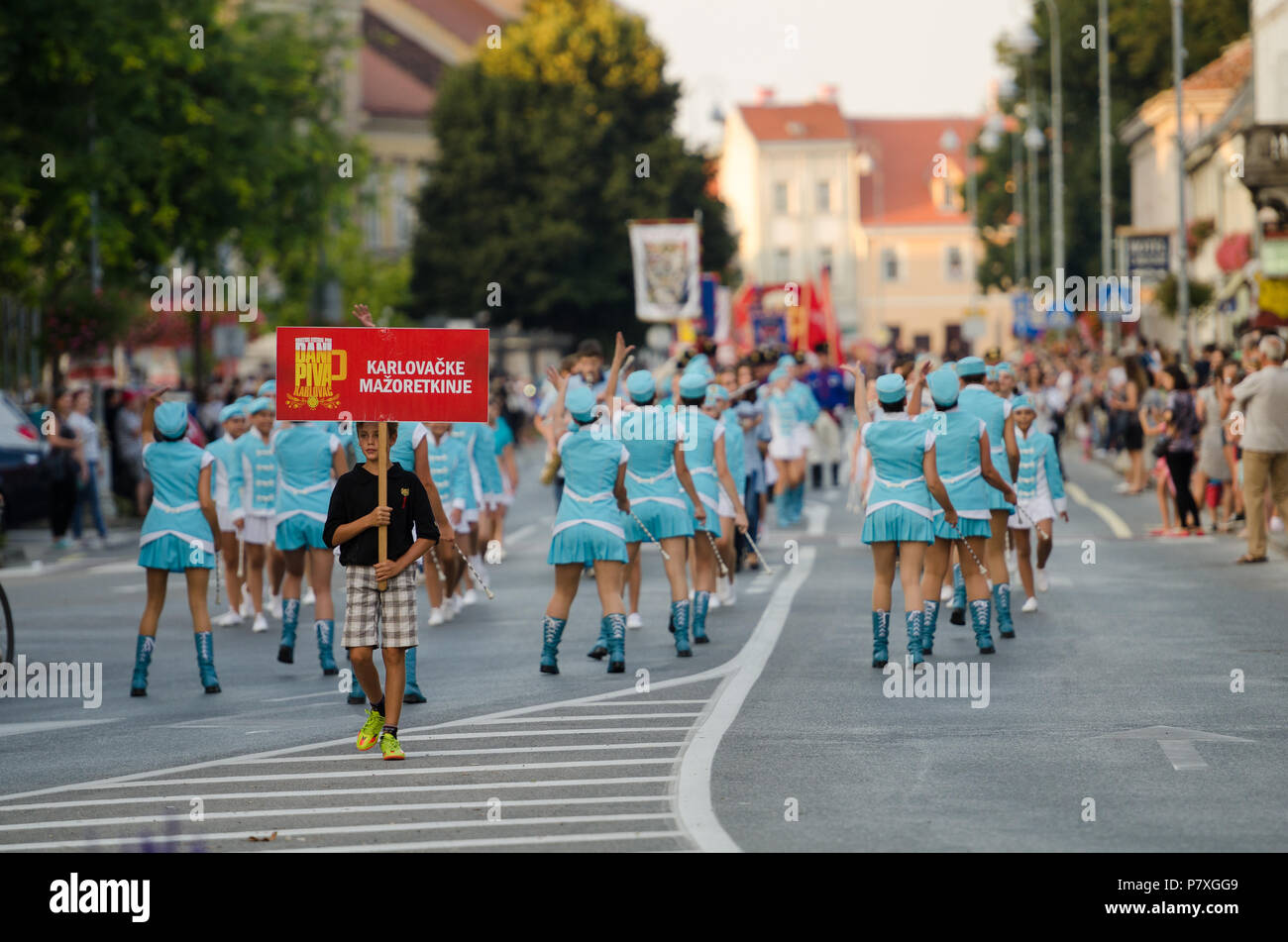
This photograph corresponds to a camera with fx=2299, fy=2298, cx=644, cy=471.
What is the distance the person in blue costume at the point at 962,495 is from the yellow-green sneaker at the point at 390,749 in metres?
4.41

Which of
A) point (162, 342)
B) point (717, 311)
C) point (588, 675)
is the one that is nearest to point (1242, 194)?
point (717, 311)

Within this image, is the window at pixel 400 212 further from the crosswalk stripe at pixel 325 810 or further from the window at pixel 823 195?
the crosswalk stripe at pixel 325 810

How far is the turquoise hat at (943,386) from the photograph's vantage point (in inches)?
545

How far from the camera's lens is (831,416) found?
106 feet

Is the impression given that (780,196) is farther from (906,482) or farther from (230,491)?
(906,482)

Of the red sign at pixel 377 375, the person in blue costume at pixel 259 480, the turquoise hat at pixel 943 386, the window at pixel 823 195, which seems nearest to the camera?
the red sign at pixel 377 375

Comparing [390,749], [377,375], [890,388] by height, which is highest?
[377,375]

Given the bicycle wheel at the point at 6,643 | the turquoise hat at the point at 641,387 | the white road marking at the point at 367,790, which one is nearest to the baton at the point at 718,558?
the turquoise hat at the point at 641,387

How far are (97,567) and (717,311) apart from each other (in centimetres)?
2125

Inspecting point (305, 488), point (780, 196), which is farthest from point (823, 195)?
point (305, 488)

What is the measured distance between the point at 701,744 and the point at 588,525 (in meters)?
3.22

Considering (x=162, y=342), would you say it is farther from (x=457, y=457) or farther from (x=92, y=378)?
(x=457, y=457)

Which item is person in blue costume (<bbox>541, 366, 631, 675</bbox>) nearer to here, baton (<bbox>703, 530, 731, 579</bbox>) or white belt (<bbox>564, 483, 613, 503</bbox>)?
white belt (<bbox>564, 483, 613, 503</bbox>)

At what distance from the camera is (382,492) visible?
10773mm
